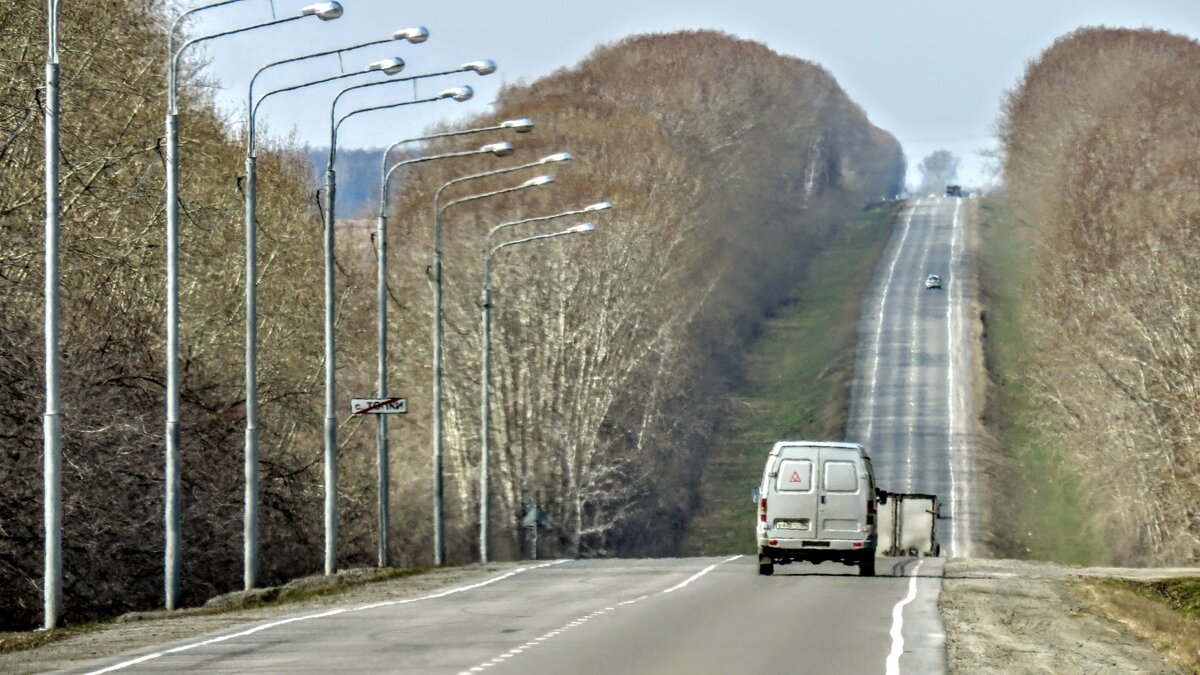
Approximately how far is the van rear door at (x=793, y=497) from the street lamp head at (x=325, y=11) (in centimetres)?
1169

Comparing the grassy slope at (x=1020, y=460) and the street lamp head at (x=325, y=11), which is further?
the grassy slope at (x=1020, y=460)

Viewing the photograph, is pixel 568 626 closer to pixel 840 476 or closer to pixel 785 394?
pixel 840 476

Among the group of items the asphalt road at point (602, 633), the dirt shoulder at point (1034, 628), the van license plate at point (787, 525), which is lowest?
the dirt shoulder at point (1034, 628)

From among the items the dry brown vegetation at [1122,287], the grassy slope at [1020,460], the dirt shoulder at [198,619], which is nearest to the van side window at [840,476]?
the dirt shoulder at [198,619]

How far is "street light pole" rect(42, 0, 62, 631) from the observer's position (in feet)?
94.0

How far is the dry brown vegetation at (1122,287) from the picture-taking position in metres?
73.0

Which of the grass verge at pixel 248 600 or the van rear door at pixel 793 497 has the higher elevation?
the van rear door at pixel 793 497

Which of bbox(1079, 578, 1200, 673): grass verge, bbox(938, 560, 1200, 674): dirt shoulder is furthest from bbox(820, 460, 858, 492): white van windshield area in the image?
bbox(1079, 578, 1200, 673): grass verge

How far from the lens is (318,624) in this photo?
27.4 m

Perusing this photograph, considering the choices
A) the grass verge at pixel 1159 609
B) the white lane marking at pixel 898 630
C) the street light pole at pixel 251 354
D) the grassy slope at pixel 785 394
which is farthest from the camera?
the grassy slope at pixel 785 394

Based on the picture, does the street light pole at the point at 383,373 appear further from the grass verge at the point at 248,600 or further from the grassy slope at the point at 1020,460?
the grassy slope at the point at 1020,460

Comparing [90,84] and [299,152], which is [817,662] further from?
[299,152]

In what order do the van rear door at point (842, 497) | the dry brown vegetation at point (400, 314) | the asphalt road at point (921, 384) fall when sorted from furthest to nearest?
the asphalt road at point (921, 384) < the dry brown vegetation at point (400, 314) < the van rear door at point (842, 497)

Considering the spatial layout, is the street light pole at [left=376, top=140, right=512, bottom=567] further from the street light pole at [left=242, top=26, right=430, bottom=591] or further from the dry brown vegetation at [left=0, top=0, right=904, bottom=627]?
the street light pole at [left=242, top=26, right=430, bottom=591]
